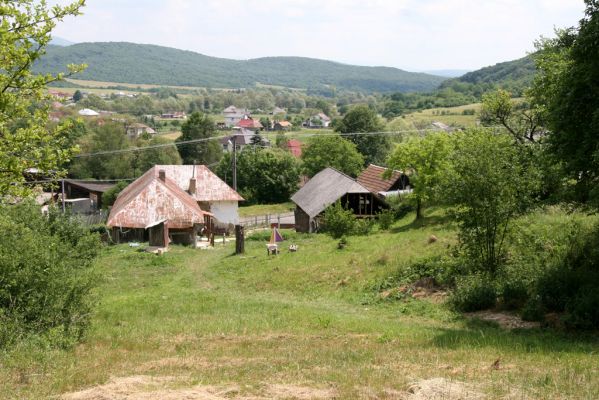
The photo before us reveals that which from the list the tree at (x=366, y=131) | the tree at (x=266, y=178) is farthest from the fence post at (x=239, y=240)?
the tree at (x=366, y=131)

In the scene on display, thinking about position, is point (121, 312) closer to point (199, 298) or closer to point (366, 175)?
point (199, 298)

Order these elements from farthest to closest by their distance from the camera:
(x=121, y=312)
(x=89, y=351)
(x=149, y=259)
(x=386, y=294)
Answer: (x=149, y=259), (x=386, y=294), (x=121, y=312), (x=89, y=351)

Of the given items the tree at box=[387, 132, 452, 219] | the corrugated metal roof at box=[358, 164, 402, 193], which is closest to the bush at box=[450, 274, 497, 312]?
the tree at box=[387, 132, 452, 219]

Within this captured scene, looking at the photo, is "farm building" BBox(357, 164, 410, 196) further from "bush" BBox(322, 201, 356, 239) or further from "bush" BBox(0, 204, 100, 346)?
"bush" BBox(0, 204, 100, 346)

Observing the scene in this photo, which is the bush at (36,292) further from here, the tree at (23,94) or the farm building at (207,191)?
the farm building at (207,191)

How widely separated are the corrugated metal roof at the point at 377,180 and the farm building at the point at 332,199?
3207mm

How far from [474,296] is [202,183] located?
37.6m

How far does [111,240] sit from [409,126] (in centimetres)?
8277

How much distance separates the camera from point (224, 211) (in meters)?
53.1

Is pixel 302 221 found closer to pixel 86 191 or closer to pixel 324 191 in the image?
pixel 324 191

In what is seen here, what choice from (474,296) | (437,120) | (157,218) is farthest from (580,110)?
(437,120)

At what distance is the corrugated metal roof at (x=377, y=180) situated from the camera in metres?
54.8

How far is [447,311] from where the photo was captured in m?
19.0

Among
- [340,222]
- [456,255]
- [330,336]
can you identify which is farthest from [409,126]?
[330,336]
